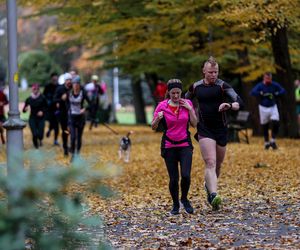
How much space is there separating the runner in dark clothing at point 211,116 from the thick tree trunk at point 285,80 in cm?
1270

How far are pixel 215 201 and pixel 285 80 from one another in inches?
648

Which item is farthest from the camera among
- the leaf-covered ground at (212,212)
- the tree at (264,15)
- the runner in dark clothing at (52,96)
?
the runner in dark clothing at (52,96)

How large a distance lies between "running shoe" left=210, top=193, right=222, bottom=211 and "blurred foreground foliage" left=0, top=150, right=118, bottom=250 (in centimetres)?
612

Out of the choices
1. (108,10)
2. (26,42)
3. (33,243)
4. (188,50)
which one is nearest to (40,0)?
(108,10)

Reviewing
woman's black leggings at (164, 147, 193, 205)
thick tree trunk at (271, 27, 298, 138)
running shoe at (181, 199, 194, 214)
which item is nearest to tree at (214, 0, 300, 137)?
thick tree trunk at (271, 27, 298, 138)

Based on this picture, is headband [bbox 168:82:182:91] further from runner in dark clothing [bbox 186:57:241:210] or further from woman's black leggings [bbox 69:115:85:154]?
woman's black leggings [bbox 69:115:85:154]

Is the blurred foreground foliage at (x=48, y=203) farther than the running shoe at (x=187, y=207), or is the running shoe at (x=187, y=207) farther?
the running shoe at (x=187, y=207)

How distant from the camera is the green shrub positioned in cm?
7888

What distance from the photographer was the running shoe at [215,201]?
11.9 metres

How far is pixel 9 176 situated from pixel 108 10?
21100 millimetres

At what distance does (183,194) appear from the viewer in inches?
474

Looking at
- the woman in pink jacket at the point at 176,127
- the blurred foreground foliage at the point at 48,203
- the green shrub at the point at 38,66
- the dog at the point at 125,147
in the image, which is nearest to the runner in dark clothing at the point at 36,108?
the dog at the point at 125,147

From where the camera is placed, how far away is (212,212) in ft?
39.3

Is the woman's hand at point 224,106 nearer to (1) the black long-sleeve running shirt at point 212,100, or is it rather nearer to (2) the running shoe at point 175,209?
(1) the black long-sleeve running shirt at point 212,100
